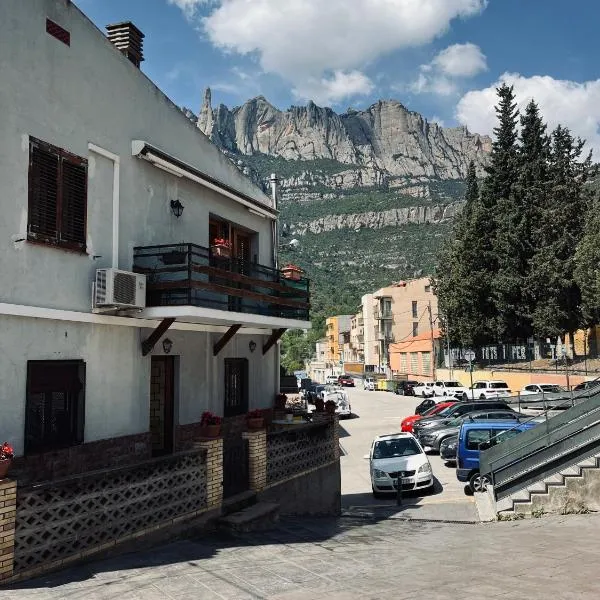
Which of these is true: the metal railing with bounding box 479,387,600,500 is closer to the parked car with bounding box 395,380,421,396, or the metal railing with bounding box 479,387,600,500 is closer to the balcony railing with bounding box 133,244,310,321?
the balcony railing with bounding box 133,244,310,321

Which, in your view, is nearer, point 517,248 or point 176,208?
point 176,208

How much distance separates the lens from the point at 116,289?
380 inches

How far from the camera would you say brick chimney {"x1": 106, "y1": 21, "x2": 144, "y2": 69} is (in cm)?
1289

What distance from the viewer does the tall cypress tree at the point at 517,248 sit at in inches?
1838

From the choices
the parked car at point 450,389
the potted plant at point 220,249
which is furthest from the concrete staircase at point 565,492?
the parked car at point 450,389

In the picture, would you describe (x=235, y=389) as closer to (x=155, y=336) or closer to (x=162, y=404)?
(x=162, y=404)

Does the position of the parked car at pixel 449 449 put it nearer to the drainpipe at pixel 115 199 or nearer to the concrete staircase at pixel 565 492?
the concrete staircase at pixel 565 492

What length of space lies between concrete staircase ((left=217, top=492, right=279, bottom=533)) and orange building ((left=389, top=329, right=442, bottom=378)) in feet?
184

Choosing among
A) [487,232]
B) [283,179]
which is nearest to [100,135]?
[487,232]

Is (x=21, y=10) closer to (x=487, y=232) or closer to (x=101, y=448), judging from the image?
(x=101, y=448)

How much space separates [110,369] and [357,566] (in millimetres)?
5070

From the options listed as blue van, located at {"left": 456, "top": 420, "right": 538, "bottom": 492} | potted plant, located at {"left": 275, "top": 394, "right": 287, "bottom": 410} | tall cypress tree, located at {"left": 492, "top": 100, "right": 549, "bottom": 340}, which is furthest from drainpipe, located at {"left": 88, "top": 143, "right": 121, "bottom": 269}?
tall cypress tree, located at {"left": 492, "top": 100, "right": 549, "bottom": 340}

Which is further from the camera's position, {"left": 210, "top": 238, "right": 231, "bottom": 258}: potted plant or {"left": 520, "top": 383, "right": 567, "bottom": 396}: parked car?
{"left": 520, "top": 383, "right": 567, "bottom": 396}: parked car

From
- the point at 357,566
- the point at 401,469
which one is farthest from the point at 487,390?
the point at 357,566
